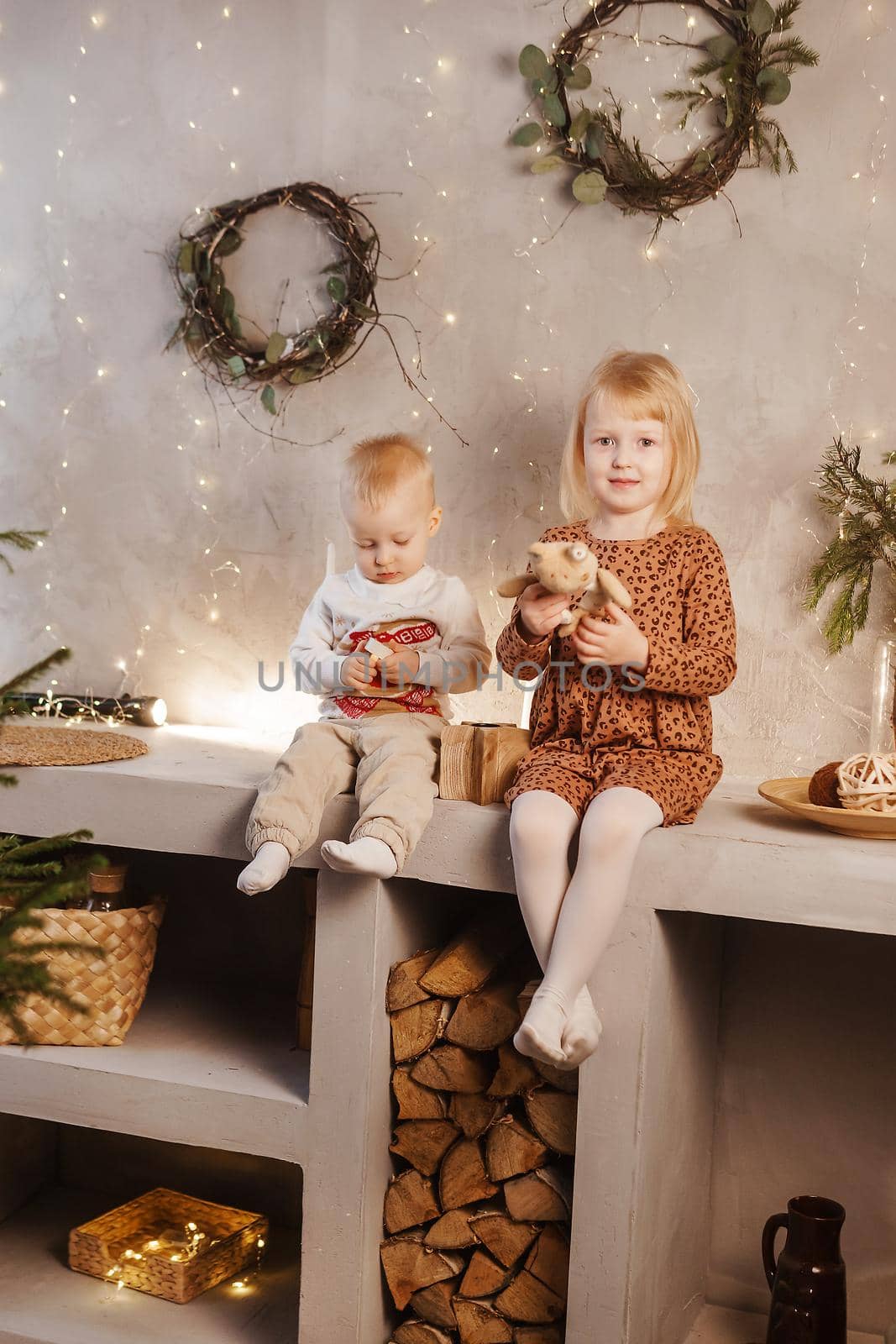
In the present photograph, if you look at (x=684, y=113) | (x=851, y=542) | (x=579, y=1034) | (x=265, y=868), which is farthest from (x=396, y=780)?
(x=684, y=113)

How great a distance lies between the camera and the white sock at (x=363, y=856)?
1.65m

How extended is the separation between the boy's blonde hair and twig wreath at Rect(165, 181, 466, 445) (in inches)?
9.8

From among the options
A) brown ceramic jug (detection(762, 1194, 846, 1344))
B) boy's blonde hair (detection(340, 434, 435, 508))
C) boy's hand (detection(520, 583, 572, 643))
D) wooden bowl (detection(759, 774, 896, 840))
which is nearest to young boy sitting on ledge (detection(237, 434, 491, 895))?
boy's blonde hair (detection(340, 434, 435, 508))

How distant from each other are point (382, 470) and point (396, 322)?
45 centimetres

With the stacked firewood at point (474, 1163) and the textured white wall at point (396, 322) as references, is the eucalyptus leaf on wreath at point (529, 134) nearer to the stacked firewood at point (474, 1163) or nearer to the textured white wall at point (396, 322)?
the textured white wall at point (396, 322)

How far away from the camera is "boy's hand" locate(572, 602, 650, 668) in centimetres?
177

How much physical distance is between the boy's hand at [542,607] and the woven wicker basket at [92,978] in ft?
2.77

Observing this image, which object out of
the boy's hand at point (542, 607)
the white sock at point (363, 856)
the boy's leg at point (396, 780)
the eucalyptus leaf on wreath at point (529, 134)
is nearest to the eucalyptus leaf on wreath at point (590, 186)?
the eucalyptus leaf on wreath at point (529, 134)

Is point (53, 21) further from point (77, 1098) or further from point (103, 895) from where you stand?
point (77, 1098)

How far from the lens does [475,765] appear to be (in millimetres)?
1851

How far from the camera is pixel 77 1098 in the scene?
6.52ft

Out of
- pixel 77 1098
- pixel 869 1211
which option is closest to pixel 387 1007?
pixel 77 1098

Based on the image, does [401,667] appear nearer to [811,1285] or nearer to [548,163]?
[548,163]

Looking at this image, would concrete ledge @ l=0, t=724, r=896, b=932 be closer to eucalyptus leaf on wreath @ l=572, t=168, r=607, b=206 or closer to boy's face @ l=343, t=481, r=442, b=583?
boy's face @ l=343, t=481, r=442, b=583
